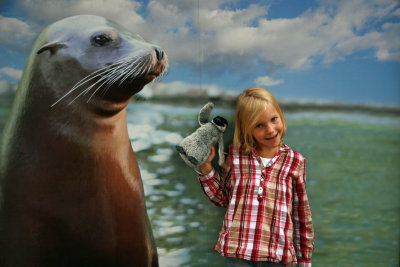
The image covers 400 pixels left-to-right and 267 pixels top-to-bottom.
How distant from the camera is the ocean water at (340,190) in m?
2.21

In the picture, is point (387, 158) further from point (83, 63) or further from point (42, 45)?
point (42, 45)

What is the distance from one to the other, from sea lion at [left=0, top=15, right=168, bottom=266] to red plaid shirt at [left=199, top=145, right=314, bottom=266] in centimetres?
63

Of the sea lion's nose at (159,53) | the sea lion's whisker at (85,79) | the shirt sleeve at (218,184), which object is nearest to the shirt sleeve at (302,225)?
the shirt sleeve at (218,184)

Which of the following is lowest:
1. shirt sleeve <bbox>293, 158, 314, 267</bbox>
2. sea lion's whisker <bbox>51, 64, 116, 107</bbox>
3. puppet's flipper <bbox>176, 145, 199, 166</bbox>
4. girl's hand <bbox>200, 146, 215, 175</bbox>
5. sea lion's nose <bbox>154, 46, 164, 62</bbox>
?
shirt sleeve <bbox>293, 158, 314, 267</bbox>

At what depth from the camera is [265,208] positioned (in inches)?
76.8

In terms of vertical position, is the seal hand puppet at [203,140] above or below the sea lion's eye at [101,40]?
below

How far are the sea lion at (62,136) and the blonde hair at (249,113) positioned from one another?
487 mm

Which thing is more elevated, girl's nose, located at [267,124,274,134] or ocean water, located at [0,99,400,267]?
girl's nose, located at [267,124,274,134]

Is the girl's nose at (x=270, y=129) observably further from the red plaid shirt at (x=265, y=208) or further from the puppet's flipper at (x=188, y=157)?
the puppet's flipper at (x=188, y=157)

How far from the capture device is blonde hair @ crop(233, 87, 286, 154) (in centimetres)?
199

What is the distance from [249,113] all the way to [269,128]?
4.9 inches

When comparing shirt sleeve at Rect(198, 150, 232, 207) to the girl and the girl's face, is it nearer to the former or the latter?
the girl

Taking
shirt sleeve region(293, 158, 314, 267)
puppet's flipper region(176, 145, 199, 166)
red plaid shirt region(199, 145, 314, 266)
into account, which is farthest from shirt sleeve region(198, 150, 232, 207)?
shirt sleeve region(293, 158, 314, 267)

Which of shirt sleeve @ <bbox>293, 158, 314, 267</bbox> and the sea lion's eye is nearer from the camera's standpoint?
the sea lion's eye
